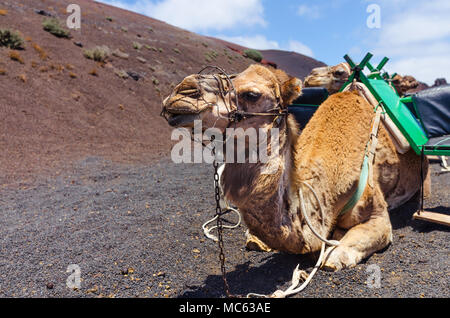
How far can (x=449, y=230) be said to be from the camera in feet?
12.0

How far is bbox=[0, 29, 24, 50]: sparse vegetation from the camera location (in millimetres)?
15766

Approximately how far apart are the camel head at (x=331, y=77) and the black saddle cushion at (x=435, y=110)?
1.55 metres

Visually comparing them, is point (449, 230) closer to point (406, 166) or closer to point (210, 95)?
point (406, 166)

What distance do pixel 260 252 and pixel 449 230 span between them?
223 cm

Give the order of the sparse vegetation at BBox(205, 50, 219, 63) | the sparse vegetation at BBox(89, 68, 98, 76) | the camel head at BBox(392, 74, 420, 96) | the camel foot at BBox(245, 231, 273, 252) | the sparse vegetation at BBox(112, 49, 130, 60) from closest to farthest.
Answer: the camel foot at BBox(245, 231, 273, 252) < the camel head at BBox(392, 74, 420, 96) < the sparse vegetation at BBox(89, 68, 98, 76) < the sparse vegetation at BBox(112, 49, 130, 60) < the sparse vegetation at BBox(205, 50, 219, 63)

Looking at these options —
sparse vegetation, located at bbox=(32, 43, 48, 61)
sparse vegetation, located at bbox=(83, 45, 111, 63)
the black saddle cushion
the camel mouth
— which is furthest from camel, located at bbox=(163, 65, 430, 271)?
sparse vegetation, located at bbox=(83, 45, 111, 63)

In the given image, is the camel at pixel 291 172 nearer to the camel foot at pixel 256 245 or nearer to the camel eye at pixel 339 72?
the camel foot at pixel 256 245

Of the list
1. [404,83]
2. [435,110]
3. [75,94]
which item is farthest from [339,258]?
[75,94]

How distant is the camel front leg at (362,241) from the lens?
2688 millimetres

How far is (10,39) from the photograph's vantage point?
16.1m

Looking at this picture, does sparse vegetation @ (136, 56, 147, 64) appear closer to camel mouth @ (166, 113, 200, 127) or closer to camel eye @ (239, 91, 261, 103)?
camel eye @ (239, 91, 261, 103)

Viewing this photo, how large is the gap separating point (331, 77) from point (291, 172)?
365 centimetres

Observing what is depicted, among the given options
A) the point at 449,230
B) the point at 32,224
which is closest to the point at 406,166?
the point at 449,230

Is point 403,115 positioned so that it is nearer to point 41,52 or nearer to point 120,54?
point 41,52
